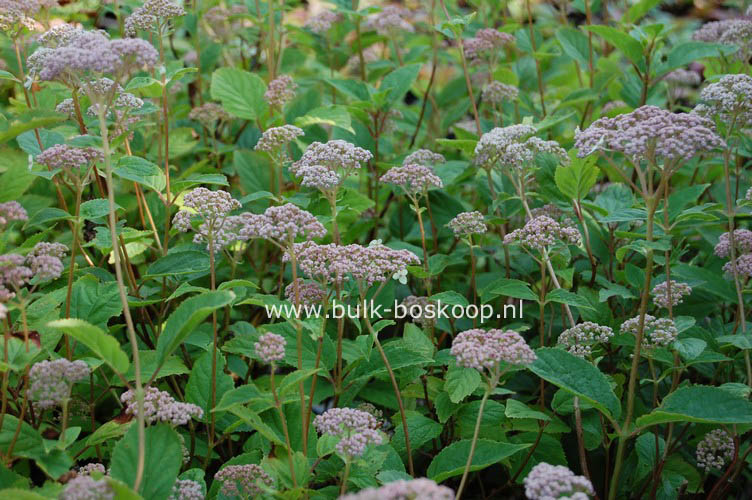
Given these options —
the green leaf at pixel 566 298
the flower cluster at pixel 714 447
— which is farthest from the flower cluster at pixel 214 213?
the flower cluster at pixel 714 447

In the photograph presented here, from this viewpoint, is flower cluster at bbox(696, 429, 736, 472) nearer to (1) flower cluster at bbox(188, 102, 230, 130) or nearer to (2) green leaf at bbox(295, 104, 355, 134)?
(2) green leaf at bbox(295, 104, 355, 134)

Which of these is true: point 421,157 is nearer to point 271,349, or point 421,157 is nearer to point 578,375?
point 578,375

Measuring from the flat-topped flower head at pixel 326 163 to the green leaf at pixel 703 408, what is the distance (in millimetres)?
884

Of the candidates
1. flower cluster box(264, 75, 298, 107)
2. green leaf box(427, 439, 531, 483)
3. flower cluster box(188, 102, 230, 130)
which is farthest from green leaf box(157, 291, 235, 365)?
flower cluster box(188, 102, 230, 130)

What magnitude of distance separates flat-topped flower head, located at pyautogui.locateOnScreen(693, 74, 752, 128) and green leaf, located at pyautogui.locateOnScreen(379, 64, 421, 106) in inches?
43.9

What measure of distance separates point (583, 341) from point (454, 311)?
53 cm

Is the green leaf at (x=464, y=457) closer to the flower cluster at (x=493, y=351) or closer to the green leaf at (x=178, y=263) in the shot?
the flower cluster at (x=493, y=351)

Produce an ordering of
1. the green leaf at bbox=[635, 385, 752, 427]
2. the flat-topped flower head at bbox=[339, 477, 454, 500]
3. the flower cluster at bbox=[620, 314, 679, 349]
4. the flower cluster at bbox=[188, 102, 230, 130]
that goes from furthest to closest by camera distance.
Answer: the flower cluster at bbox=[188, 102, 230, 130]
the flower cluster at bbox=[620, 314, 679, 349]
the green leaf at bbox=[635, 385, 752, 427]
the flat-topped flower head at bbox=[339, 477, 454, 500]

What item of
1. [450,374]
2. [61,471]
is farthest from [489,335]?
[61,471]

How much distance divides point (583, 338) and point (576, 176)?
20.1 inches

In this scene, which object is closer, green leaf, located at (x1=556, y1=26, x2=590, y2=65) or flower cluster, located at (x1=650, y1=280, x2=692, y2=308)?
flower cluster, located at (x1=650, y1=280, x2=692, y2=308)

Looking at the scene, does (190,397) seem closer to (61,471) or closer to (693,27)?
(61,471)

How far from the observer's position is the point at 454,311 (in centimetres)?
227

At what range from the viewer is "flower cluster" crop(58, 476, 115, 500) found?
124 centimetres
